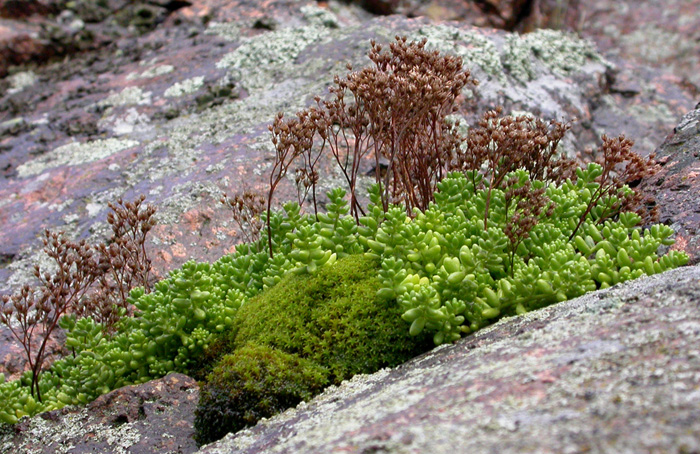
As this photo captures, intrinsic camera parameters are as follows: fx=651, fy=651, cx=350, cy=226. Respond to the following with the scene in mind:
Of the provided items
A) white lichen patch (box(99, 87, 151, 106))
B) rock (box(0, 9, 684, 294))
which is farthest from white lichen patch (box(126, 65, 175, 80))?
white lichen patch (box(99, 87, 151, 106))

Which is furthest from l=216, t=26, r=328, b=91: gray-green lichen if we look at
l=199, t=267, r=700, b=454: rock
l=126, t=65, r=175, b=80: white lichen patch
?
l=199, t=267, r=700, b=454: rock

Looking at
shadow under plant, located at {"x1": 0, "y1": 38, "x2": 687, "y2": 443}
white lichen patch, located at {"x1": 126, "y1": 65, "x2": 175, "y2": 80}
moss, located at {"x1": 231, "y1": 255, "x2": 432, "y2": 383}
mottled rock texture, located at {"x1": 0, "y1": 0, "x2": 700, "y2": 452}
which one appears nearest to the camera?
shadow under plant, located at {"x1": 0, "y1": 38, "x2": 687, "y2": 443}

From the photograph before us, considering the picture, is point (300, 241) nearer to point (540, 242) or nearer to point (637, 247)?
point (540, 242)

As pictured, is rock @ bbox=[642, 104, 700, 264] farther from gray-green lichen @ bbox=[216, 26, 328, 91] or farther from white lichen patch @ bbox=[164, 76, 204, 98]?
white lichen patch @ bbox=[164, 76, 204, 98]

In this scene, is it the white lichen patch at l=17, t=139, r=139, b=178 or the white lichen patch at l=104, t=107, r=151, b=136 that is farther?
the white lichen patch at l=104, t=107, r=151, b=136

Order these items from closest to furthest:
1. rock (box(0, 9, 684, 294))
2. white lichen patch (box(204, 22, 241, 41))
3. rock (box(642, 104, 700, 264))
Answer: rock (box(642, 104, 700, 264)) → rock (box(0, 9, 684, 294)) → white lichen patch (box(204, 22, 241, 41))

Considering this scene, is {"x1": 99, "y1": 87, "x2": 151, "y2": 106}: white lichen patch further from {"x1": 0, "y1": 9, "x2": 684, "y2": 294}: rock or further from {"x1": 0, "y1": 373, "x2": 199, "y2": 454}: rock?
{"x1": 0, "y1": 373, "x2": 199, "y2": 454}: rock

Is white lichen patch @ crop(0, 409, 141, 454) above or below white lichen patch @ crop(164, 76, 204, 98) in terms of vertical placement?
below

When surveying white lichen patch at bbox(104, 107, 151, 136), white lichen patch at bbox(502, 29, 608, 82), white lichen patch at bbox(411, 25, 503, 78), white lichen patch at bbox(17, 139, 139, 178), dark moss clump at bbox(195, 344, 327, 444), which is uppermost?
white lichen patch at bbox(411, 25, 503, 78)

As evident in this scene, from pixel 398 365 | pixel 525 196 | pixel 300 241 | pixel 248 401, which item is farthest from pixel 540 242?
pixel 248 401

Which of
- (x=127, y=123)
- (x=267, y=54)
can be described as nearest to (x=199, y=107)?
(x=127, y=123)
